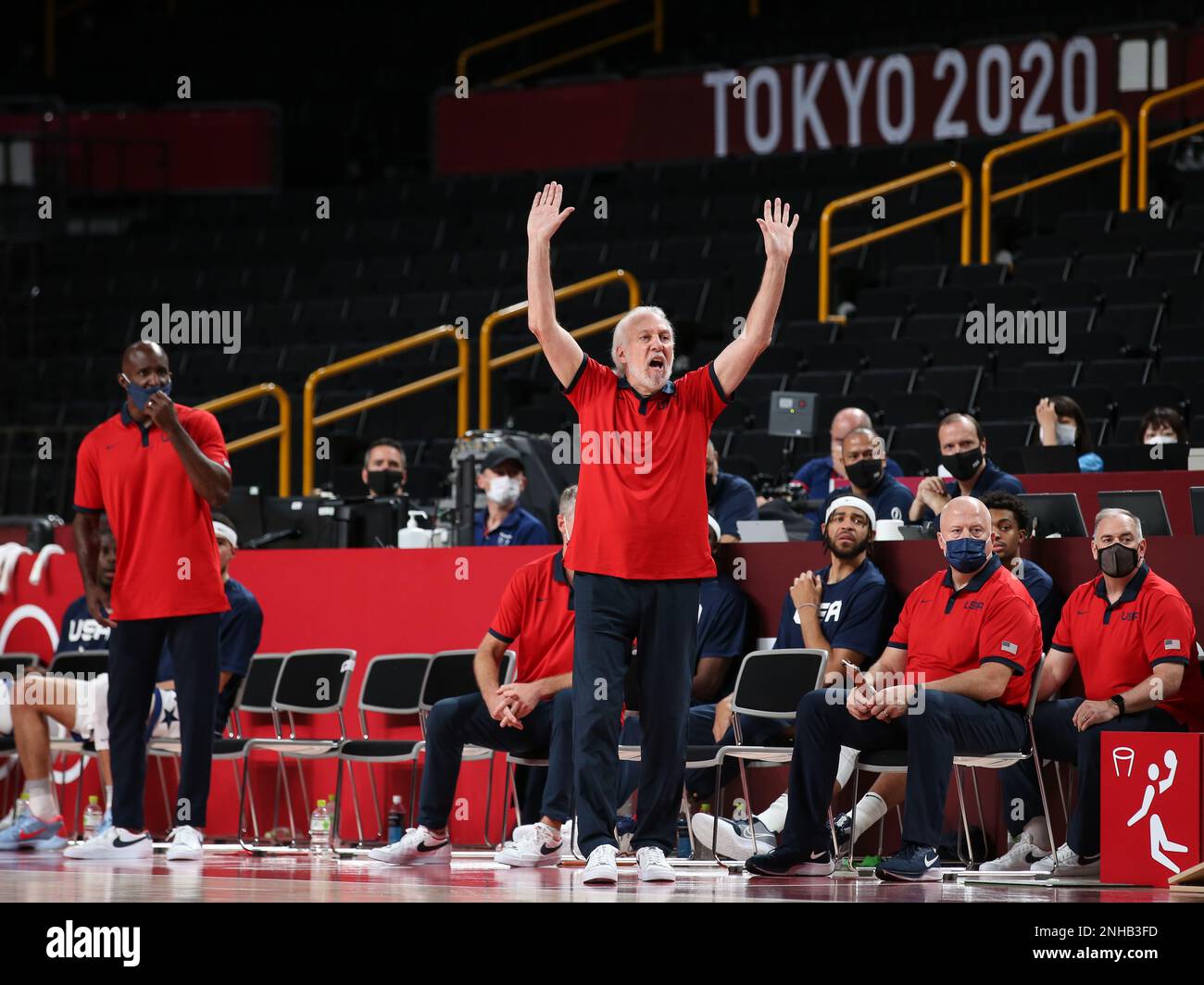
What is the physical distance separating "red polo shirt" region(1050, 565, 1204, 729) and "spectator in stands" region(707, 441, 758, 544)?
2061 mm

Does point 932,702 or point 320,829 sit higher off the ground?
point 932,702

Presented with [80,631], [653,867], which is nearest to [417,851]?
[653,867]

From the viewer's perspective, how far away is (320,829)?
910cm

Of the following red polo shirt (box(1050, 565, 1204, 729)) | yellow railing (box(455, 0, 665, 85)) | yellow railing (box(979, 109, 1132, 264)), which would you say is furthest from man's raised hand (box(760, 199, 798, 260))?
yellow railing (box(455, 0, 665, 85))

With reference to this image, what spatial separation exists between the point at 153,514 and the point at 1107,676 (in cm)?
353

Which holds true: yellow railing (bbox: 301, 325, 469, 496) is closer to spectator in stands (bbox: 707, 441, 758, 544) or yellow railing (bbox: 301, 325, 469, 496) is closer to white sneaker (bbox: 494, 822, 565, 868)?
spectator in stands (bbox: 707, 441, 758, 544)

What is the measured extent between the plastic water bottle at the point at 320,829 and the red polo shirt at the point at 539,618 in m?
1.41

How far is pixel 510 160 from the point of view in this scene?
19375mm

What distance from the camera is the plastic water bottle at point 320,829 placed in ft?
28.7

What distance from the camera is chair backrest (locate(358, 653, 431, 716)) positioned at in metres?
9.08

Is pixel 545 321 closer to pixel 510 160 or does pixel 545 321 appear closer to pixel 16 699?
pixel 16 699

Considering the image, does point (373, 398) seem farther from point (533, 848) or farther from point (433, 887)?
point (433, 887)

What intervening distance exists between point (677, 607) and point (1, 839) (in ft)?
11.4
